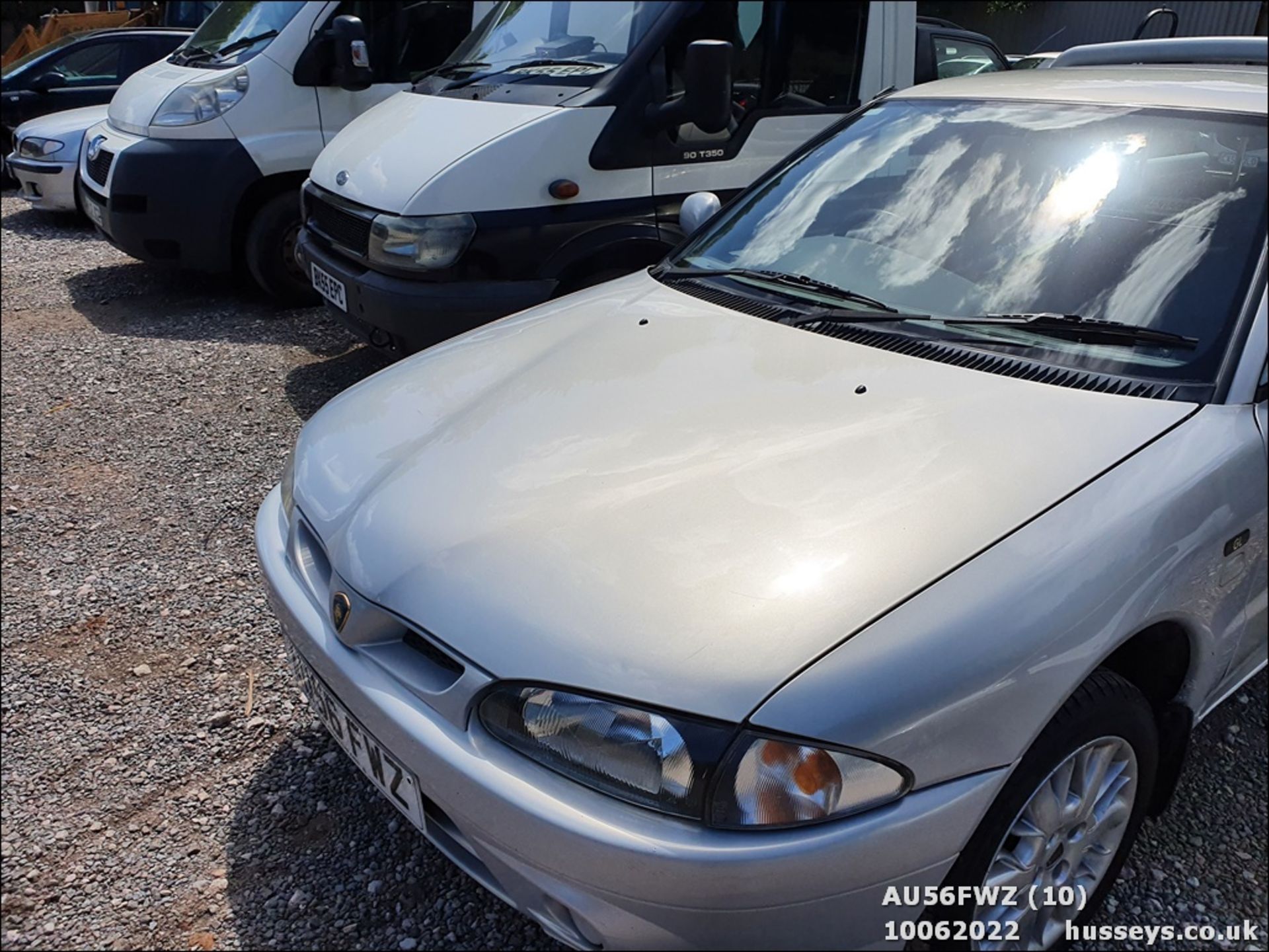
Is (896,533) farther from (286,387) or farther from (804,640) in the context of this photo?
(286,387)

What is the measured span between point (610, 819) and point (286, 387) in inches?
167

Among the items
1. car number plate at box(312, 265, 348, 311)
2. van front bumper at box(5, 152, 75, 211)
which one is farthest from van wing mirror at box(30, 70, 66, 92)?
car number plate at box(312, 265, 348, 311)

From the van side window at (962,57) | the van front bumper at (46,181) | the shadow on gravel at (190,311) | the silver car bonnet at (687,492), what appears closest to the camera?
the silver car bonnet at (687,492)

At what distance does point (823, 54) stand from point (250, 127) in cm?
362

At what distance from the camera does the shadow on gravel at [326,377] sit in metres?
5.04

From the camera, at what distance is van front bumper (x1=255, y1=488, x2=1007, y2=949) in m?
1.48

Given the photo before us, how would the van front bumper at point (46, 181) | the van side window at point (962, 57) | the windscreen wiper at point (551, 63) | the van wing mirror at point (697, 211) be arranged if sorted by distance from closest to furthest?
the van wing mirror at point (697, 211), the windscreen wiper at point (551, 63), the van side window at point (962, 57), the van front bumper at point (46, 181)

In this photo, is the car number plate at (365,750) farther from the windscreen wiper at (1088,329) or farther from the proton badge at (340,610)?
the windscreen wiper at (1088,329)

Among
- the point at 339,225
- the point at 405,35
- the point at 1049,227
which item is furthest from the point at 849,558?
the point at 405,35

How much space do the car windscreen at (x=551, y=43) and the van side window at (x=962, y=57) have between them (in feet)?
5.69

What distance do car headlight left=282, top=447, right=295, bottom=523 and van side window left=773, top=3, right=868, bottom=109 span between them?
3.25 m

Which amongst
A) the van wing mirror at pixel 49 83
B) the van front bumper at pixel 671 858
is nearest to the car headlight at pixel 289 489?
the van front bumper at pixel 671 858

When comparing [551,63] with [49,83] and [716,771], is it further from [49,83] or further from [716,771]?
[49,83]

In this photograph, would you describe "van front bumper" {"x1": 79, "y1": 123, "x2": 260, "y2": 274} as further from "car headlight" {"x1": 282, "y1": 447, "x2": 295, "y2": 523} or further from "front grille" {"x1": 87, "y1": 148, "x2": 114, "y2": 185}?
"car headlight" {"x1": 282, "y1": 447, "x2": 295, "y2": 523}
